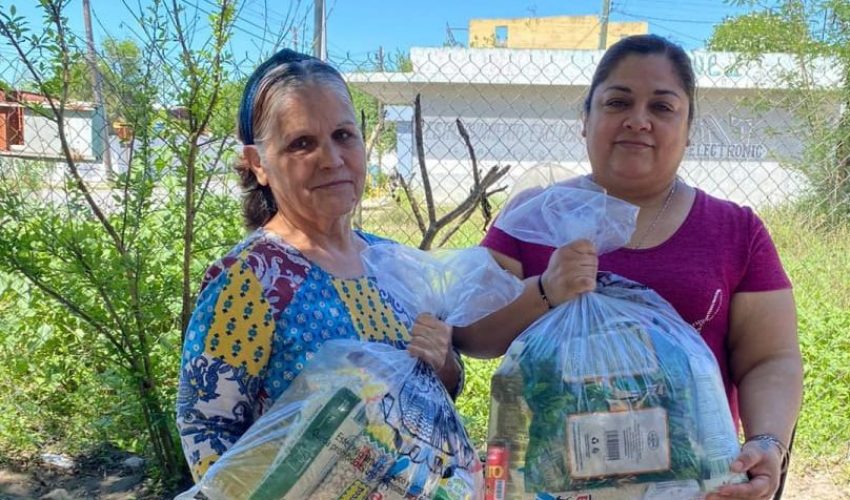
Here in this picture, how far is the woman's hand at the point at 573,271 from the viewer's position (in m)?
1.43

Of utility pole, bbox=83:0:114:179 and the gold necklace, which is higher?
utility pole, bbox=83:0:114:179

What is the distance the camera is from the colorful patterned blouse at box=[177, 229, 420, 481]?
1297 millimetres

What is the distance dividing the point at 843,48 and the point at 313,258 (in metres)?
6.02

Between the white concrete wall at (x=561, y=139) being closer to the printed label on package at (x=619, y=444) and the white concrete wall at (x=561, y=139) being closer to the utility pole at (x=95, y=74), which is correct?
the utility pole at (x=95, y=74)

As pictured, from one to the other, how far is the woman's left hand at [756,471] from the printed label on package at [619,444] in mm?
142

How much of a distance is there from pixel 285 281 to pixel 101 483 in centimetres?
242

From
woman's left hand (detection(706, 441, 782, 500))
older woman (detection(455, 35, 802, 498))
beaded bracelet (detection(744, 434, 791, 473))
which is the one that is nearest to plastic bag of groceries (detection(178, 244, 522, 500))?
older woman (detection(455, 35, 802, 498))

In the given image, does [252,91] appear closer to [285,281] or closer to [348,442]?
[285,281]

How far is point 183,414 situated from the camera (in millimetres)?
1325

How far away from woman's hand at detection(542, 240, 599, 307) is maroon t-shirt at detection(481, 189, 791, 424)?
14 cm

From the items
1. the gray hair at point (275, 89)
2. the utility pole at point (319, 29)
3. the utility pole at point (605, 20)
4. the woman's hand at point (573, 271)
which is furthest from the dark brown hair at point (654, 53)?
the utility pole at point (605, 20)

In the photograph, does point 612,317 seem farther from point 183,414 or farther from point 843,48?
point 843,48

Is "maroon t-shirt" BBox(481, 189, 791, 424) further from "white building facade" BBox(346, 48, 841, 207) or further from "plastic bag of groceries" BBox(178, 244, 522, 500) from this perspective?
"plastic bag of groceries" BBox(178, 244, 522, 500)

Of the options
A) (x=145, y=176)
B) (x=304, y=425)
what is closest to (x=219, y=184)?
(x=145, y=176)
